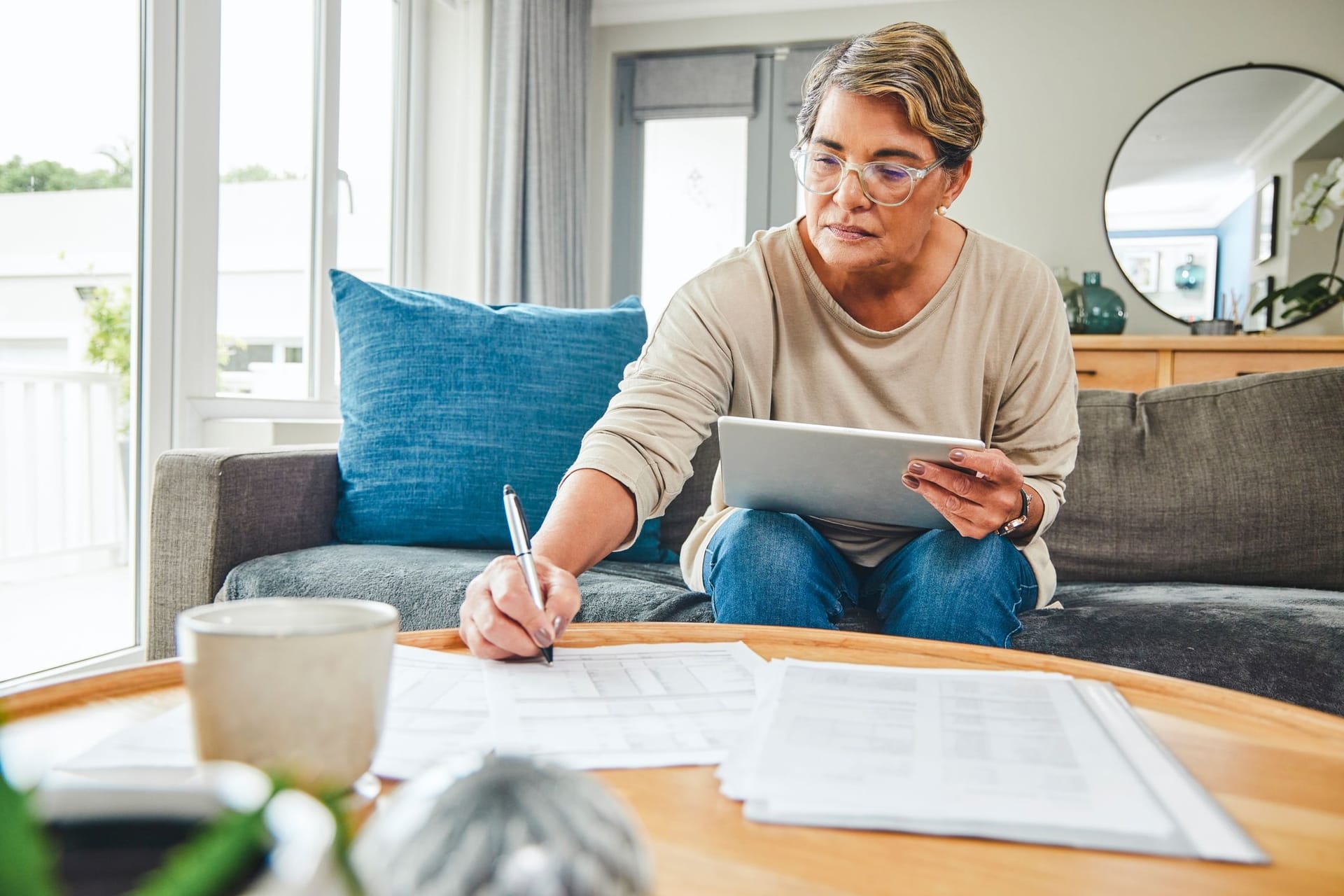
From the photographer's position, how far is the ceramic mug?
0.41 metres

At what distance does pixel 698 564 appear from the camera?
4.41 ft

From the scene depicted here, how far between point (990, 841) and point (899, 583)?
772 millimetres

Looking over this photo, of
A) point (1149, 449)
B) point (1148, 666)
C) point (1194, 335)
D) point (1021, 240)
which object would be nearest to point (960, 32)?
point (1021, 240)

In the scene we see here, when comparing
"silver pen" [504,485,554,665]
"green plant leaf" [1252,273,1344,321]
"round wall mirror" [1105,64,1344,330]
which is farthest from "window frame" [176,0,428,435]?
"green plant leaf" [1252,273,1344,321]

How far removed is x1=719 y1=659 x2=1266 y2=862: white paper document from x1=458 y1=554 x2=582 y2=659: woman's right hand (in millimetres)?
173

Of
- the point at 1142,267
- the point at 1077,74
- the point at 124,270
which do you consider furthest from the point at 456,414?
the point at 1077,74

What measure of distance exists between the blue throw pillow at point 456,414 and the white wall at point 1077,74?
8.52 feet

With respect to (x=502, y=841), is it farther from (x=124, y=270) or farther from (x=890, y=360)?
(x=124, y=270)

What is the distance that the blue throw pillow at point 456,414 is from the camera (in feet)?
5.62

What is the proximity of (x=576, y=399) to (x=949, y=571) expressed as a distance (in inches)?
33.3

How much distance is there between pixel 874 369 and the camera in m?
1.33

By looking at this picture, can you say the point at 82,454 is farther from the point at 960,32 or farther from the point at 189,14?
the point at 960,32

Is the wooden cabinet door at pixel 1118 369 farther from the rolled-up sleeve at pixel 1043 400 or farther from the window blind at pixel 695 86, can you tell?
the rolled-up sleeve at pixel 1043 400

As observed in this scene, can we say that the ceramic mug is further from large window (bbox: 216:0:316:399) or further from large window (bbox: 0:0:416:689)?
large window (bbox: 216:0:316:399)
